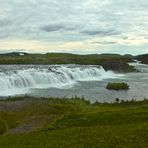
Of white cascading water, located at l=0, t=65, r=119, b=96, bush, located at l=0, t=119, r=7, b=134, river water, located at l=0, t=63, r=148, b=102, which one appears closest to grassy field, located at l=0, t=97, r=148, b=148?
bush, located at l=0, t=119, r=7, b=134

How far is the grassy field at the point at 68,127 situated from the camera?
63.7 feet

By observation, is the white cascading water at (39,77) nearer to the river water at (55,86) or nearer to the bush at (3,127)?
the river water at (55,86)

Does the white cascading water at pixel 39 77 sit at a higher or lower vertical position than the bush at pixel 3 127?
higher

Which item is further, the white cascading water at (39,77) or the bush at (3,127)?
the white cascading water at (39,77)

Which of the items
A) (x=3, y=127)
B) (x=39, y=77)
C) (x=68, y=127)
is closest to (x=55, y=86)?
(x=39, y=77)

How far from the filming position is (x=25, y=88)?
65.9 meters

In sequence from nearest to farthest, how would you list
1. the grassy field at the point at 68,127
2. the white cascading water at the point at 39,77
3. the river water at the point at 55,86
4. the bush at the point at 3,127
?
the grassy field at the point at 68,127
the bush at the point at 3,127
the river water at the point at 55,86
the white cascading water at the point at 39,77

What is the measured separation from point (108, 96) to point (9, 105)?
73.4ft

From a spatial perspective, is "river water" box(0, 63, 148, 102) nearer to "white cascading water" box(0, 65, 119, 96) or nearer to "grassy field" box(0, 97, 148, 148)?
"white cascading water" box(0, 65, 119, 96)

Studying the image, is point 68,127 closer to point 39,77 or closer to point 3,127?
point 3,127

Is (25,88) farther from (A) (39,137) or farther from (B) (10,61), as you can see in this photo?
(B) (10,61)

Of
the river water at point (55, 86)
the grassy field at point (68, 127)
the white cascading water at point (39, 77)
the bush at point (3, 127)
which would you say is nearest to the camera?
the grassy field at point (68, 127)

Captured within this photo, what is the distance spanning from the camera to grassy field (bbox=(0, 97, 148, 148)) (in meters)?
19.4

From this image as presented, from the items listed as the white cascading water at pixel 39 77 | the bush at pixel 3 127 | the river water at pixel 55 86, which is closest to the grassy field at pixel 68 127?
the bush at pixel 3 127
